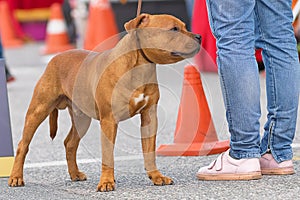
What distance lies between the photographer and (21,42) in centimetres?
1493

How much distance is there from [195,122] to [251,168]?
1087 millimetres

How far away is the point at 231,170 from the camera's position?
15.0ft

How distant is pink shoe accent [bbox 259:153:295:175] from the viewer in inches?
183

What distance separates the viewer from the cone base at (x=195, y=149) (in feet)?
17.7

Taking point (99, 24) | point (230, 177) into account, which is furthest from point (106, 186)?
point (99, 24)

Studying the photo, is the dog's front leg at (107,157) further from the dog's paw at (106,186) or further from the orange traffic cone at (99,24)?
the orange traffic cone at (99,24)

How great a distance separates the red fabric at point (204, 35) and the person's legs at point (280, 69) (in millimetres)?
4632

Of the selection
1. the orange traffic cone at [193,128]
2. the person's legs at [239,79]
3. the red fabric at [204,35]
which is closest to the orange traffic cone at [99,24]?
the red fabric at [204,35]

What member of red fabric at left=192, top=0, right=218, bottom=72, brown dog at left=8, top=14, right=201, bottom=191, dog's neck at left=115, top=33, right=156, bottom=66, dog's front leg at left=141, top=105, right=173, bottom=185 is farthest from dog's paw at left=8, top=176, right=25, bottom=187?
red fabric at left=192, top=0, right=218, bottom=72

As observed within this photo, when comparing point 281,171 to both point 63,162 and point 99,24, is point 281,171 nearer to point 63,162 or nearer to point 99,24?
point 63,162

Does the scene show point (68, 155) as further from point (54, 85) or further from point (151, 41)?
point (151, 41)

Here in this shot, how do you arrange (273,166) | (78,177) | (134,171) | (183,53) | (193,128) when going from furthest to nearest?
(193,128) → (134,171) → (78,177) → (273,166) → (183,53)

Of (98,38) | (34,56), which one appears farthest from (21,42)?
(98,38)

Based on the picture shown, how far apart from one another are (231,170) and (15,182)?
1.17 meters
